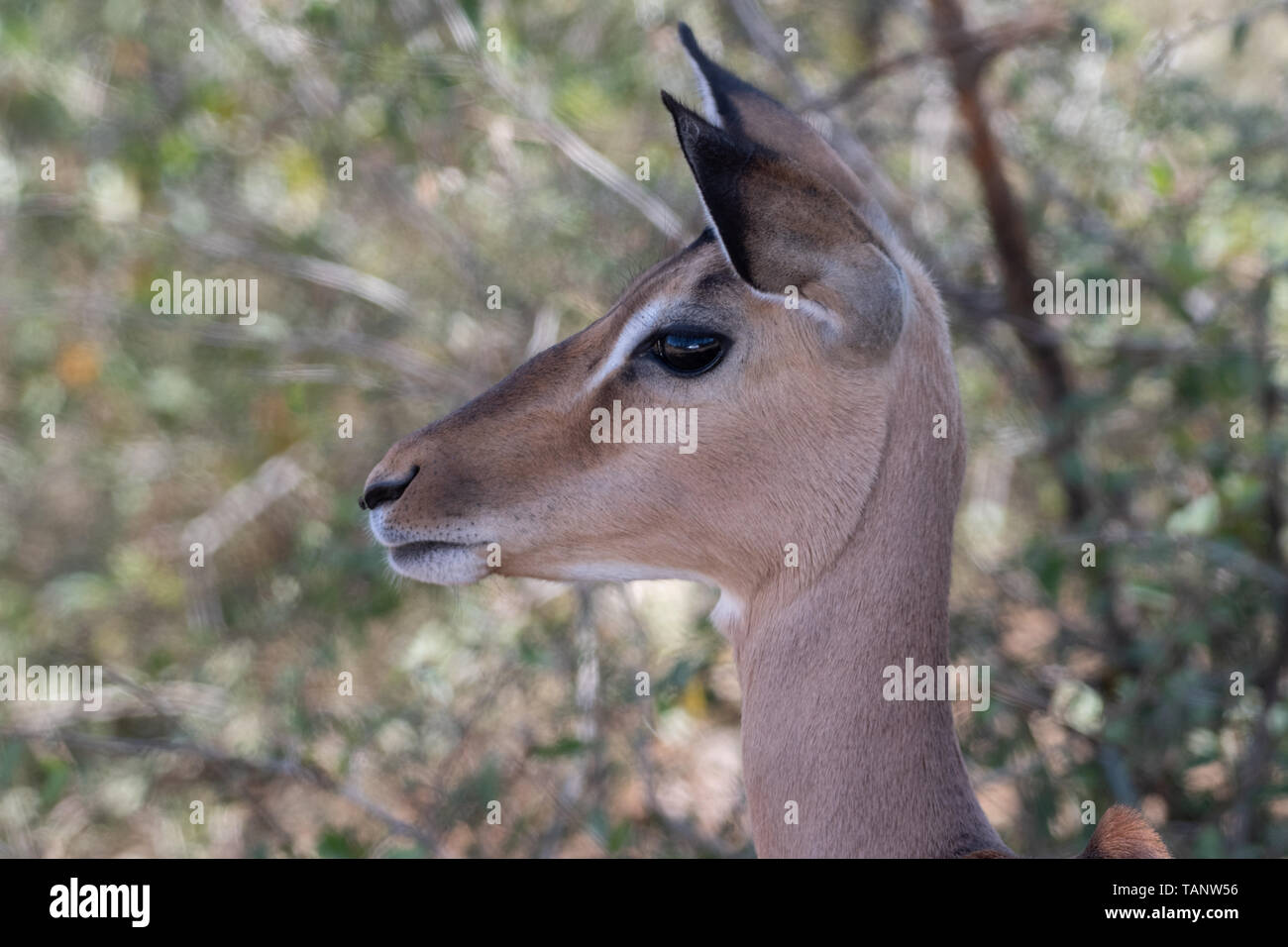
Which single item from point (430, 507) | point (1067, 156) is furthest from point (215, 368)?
point (430, 507)

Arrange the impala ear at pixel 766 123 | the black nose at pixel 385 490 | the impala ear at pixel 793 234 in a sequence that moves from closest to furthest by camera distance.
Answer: the impala ear at pixel 793 234, the black nose at pixel 385 490, the impala ear at pixel 766 123

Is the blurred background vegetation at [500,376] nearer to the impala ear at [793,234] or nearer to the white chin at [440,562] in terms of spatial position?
the white chin at [440,562]

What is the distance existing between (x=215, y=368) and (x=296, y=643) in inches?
84.9

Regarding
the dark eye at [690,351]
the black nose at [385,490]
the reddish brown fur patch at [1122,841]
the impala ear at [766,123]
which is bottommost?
the reddish brown fur patch at [1122,841]

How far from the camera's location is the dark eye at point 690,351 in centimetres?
296

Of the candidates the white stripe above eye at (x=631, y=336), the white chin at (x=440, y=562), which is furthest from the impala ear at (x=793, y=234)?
the white chin at (x=440, y=562)

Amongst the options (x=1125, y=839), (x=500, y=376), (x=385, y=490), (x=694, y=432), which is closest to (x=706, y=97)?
(x=694, y=432)

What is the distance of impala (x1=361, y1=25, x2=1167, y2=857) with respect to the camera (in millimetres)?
2891

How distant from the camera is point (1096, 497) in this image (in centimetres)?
664

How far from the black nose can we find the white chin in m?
0.12

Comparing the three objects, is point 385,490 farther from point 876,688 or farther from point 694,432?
point 876,688

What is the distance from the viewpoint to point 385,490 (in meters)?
3.12

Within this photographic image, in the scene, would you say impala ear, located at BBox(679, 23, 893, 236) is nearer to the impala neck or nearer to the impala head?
the impala head

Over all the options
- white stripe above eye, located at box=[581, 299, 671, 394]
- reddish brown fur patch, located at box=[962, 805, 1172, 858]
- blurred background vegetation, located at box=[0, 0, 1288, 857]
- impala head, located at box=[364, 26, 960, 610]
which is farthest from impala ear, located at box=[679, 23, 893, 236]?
blurred background vegetation, located at box=[0, 0, 1288, 857]
